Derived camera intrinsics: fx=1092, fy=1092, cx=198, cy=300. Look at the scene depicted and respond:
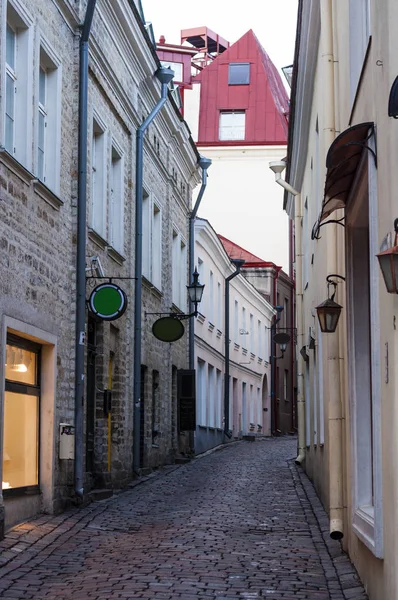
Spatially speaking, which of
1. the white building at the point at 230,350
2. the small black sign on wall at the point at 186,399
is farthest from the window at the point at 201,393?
the small black sign on wall at the point at 186,399

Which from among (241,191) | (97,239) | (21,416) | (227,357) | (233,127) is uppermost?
(233,127)

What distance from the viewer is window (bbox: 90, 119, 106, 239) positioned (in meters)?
16.2

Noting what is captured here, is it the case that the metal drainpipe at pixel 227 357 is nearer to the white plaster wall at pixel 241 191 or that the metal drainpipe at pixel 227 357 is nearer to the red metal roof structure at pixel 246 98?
the white plaster wall at pixel 241 191

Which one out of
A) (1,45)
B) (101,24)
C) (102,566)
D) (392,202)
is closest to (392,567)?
(392,202)

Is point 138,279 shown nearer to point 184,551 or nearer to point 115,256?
point 115,256

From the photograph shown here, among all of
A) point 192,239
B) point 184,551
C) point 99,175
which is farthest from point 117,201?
point 192,239

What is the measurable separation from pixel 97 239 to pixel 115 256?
57.4 inches

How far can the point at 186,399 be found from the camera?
24.2 meters

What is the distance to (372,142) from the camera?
7.11 metres

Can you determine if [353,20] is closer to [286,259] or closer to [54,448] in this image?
[54,448]

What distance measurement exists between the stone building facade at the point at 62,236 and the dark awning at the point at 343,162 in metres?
3.54

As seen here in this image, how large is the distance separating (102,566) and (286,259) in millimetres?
39027

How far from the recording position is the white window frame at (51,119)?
43.0 feet

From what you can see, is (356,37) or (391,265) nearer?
(391,265)
